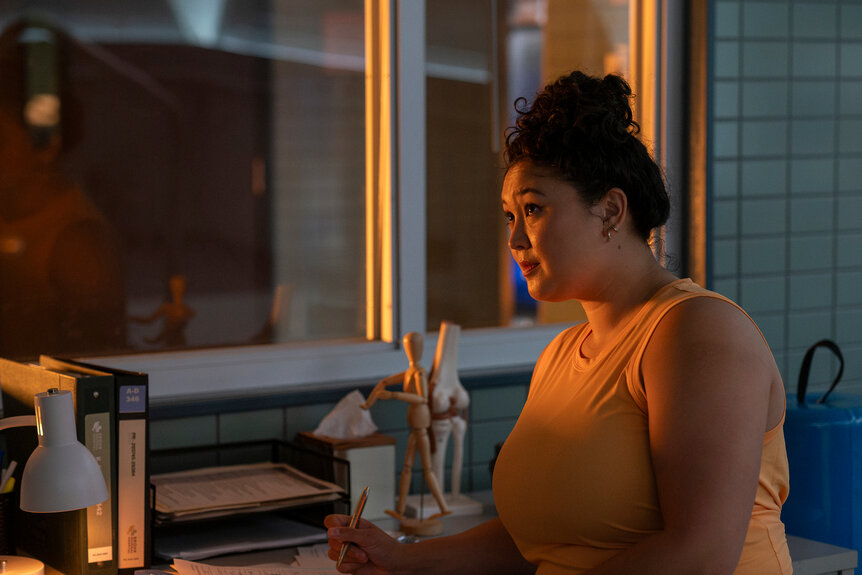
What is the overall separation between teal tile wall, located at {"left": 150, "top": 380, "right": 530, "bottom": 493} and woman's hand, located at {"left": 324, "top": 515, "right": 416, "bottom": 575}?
1.90 ft

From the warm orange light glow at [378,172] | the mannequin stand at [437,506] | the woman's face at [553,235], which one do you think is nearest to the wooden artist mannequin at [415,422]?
the mannequin stand at [437,506]

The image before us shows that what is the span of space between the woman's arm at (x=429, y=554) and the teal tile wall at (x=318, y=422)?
0.56m

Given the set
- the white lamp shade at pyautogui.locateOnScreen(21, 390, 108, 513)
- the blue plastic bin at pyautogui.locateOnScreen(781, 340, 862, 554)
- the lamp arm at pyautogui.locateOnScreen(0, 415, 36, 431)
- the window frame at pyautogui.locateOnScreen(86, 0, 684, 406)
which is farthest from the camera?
the window frame at pyautogui.locateOnScreen(86, 0, 684, 406)

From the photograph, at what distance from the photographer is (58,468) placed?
4.77 feet

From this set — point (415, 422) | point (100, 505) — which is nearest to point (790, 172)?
point (415, 422)

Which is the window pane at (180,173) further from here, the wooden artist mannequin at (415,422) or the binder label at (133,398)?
the binder label at (133,398)

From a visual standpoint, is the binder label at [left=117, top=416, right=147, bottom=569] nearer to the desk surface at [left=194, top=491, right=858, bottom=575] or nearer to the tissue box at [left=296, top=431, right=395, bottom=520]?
the desk surface at [left=194, top=491, right=858, bottom=575]

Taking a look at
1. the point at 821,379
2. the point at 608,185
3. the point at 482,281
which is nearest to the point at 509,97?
the point at 482,281

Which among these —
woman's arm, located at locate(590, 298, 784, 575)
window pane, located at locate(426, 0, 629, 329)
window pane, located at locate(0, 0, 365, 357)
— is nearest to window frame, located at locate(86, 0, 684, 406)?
window pane, located at locate(0, 0, 365, 357)

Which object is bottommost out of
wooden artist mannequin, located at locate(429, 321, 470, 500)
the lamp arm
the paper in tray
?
the paper in tray

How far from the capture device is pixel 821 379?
302 cm

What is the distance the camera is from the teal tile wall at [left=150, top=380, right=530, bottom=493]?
2.20m

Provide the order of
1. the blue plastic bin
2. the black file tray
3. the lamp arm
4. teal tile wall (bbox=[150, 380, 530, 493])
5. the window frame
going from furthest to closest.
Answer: the window frame, teal tile wall (bbox=[150, 380, 530, 493]), the blue plastic bin, the black file tray, the lamp arm

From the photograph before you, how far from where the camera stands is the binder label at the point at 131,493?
1707mm
